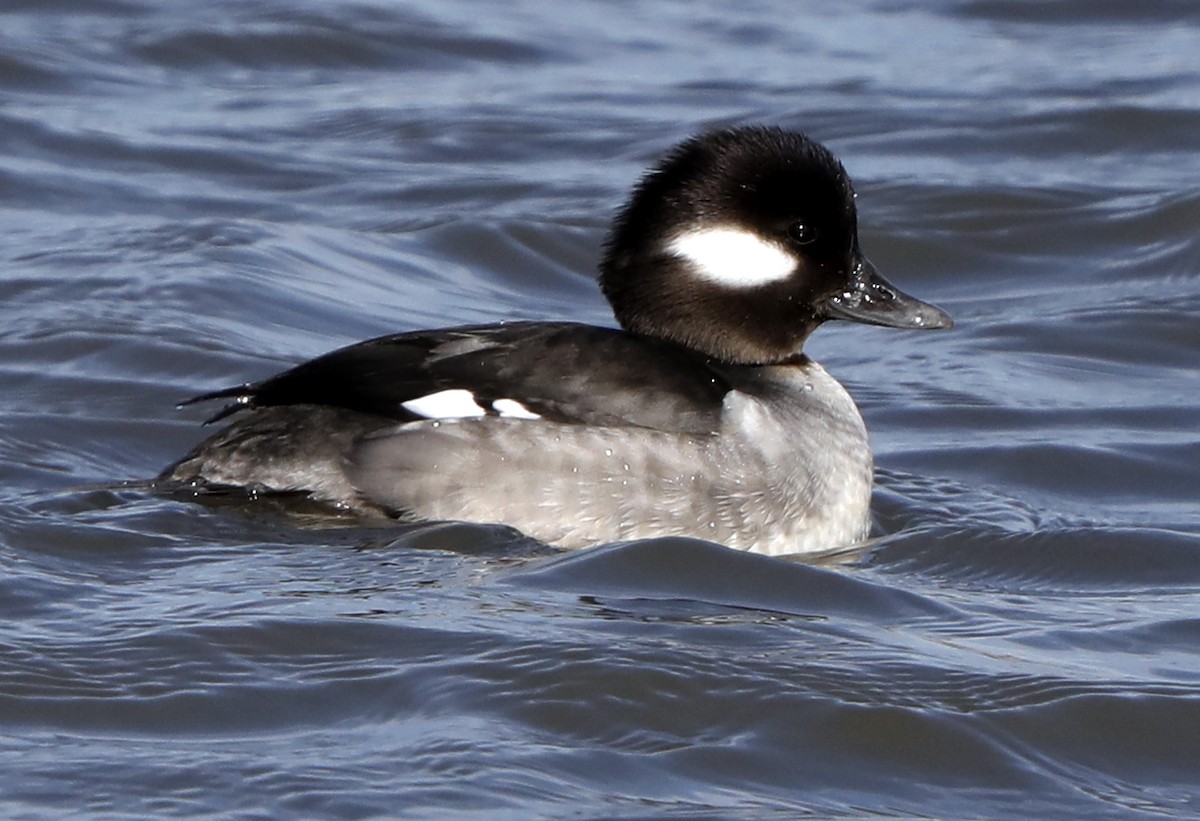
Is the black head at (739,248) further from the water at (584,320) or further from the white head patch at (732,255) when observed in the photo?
the water at (584,320)

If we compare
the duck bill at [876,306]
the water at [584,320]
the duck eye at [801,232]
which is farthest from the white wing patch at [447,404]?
the duck bill at [876,306]

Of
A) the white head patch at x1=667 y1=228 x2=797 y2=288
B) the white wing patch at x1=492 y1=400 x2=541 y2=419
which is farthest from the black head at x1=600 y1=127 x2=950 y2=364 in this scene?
the white wing patch at x1=492 y1=400 x2=541 y2=419

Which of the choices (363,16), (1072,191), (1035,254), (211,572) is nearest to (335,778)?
(211,572)

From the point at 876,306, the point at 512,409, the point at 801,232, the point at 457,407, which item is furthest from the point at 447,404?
the point at 876,306

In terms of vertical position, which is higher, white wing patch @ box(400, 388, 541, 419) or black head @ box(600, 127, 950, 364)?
black head @ box(600, 127, 950, 364)

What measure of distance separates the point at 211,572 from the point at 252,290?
3.64 m

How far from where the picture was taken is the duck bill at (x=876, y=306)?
756cm

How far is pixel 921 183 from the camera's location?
11.9m

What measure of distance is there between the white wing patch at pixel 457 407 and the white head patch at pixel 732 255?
858 millimetres

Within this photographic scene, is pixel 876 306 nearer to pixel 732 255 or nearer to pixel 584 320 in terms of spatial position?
pixel 732 255

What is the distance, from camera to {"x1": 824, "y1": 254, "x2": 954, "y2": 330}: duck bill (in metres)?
7.56

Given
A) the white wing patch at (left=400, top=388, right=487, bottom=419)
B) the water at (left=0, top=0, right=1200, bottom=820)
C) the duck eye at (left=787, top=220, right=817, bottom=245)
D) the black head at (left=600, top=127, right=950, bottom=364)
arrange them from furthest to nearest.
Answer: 1. the duck eye at (left=787, top=220, right=817, bottom=245)
2. the black head at (left=600, top=127, right=950, bottom=364)
3. the white wing patch at (left=400, top=388, right=487, bottom=419)
4. the water at (left=0, top=0, right=1200, bottom=820)

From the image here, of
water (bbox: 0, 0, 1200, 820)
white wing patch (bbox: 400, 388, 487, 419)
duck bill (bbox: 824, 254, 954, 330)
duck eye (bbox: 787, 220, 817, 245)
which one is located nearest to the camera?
water (bbox: 0, 0, 1200, 820)

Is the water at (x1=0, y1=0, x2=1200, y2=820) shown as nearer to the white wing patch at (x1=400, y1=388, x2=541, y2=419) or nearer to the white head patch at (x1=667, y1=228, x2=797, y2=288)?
the white wing patch at (x1=400, y1=388, x2=541, y2=419)
